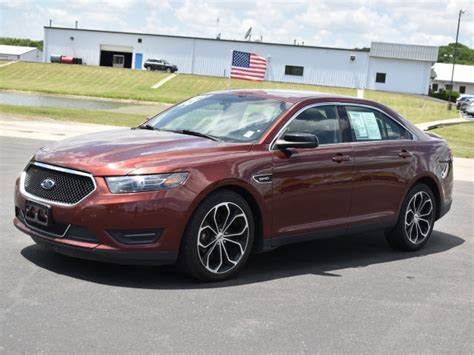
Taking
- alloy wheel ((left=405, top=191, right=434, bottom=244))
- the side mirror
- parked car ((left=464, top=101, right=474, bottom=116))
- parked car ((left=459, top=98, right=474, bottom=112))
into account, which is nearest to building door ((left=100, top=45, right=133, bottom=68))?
parked car ((left=459, top=98, right=474, bottom=112))

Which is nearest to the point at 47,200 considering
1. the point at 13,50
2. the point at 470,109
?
the point at 470,109

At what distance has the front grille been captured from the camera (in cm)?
509

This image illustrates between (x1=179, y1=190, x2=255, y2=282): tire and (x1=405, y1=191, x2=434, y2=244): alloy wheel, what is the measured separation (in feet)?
7.68

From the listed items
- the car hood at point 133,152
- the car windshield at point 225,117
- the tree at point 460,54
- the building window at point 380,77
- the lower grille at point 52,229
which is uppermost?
the tree at point 460,54

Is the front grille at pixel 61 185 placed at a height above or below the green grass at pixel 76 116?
above

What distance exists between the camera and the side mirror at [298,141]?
5836 millimetres

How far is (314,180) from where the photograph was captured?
6117mm

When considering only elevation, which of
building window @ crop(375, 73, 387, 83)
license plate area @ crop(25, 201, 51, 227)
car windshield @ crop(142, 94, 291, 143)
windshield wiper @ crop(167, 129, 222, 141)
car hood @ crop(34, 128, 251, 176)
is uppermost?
building window @ crop(375, 73, 387, 83)

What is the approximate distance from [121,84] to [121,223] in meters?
57.8

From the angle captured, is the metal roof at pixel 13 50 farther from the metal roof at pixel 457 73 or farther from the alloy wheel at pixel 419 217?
the alloy wheel at pixel 419 217

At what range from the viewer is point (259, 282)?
567 centimetres

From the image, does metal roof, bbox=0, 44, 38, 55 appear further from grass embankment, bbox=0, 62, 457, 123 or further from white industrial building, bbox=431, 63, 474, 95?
white industrial building, bbox=431, 63, 474, 95

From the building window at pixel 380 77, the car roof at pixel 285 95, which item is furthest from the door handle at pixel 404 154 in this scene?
the building window at pixel 380 77

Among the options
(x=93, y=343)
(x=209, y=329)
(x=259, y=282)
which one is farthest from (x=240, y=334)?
(x=259, y=282)
